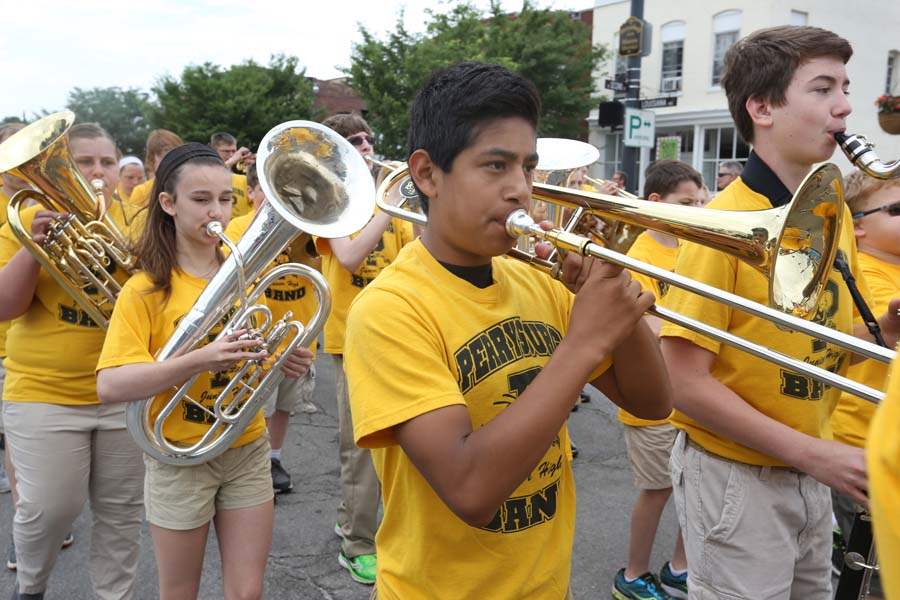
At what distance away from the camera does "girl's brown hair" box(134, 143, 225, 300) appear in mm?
2498

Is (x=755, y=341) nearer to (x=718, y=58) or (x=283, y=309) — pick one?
(x=283, y=309)

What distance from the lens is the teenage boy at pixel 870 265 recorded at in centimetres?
268

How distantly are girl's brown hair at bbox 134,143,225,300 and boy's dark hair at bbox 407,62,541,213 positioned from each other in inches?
52.2

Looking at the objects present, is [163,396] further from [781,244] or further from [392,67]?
[392,67]

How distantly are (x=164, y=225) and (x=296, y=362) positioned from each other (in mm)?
686

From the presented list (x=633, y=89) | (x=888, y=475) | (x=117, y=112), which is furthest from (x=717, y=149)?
(x=117, y=112)

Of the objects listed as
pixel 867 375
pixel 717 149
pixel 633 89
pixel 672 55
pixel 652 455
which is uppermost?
pixel 672 55

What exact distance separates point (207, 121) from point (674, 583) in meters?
28.1

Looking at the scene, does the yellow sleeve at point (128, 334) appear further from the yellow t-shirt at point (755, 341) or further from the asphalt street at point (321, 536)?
the yellow t-shirt at point (755, 341)

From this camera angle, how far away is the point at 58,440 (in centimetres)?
277

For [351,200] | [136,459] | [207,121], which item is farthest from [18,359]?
[207,121]

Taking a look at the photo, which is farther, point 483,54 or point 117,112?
point 117,112

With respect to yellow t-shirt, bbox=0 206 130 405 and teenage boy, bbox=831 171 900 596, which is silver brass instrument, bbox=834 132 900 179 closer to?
teenage boy, bbox=831 171 900 596

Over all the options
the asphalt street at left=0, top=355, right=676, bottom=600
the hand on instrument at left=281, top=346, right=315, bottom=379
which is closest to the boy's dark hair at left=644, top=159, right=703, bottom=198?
the asphalt street at left=0, top=355, right=676, bottom=600
